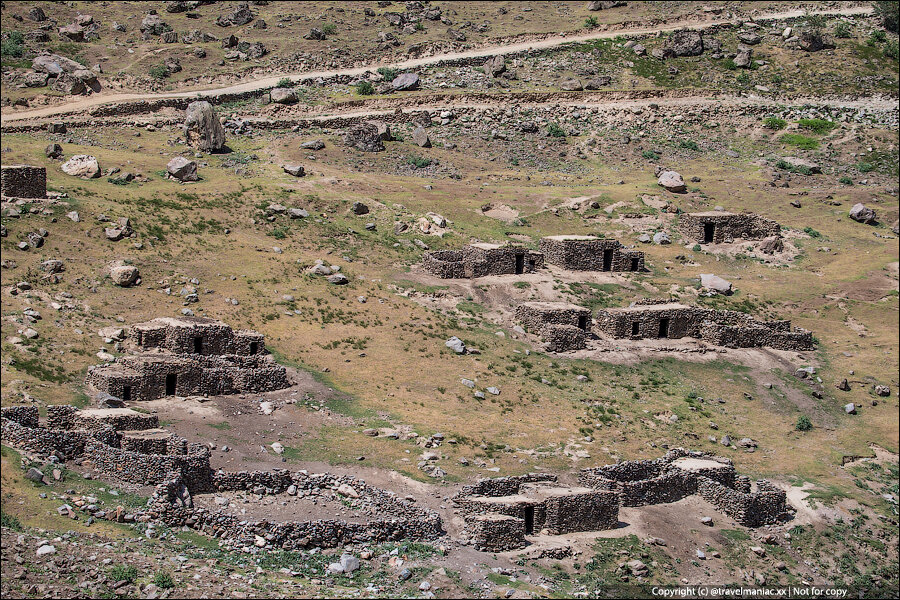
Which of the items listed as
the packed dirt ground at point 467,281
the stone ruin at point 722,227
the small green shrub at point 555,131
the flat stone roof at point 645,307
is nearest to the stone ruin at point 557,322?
the packed dirt ground at point 467,281

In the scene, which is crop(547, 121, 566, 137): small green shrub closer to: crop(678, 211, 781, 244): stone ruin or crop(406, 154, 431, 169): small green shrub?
crop(406, 154, 431, 169): small green shrub

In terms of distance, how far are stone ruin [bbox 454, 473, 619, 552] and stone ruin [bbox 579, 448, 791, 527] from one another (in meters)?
1.63

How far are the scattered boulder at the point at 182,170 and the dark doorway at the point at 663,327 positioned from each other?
2631cm

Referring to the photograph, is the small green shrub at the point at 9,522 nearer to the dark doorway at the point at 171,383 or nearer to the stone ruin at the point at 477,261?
the dark doorway at the point at 171,383

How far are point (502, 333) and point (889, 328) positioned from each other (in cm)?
2011

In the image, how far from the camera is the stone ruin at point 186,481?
2998 cm

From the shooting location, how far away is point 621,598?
3078 centimetres

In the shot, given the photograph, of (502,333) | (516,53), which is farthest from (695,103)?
(502,333)

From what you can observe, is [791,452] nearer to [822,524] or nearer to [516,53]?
[822,524]

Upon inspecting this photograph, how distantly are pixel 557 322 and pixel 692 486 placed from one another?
1422cm

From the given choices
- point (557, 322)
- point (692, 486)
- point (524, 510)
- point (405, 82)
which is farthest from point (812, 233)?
point (524, 510)

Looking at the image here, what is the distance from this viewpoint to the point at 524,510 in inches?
1344

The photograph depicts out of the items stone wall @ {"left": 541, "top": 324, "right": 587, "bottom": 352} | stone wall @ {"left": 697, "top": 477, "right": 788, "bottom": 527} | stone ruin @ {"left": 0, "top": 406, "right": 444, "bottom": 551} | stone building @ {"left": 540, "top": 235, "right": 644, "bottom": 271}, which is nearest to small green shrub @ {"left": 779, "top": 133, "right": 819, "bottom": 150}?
stone building @ {"left": 540, "top": 235, "right": 644, "bottom": 271}

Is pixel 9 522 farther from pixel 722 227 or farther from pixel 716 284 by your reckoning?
pixel 722 227
